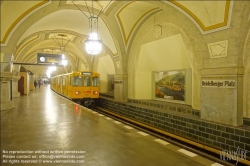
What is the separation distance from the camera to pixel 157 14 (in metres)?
7.21

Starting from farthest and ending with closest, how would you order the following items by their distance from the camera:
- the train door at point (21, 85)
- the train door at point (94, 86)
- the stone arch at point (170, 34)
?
the train door at point (21, 85)
the train door at point (94, 86)
the stone arch at point (170, 34)

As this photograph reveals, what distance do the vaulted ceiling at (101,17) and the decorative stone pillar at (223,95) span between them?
3.89ft

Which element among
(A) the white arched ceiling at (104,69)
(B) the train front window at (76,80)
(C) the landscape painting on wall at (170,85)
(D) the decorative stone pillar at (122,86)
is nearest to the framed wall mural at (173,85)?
(C) the landscape painting on wall at (170,85)

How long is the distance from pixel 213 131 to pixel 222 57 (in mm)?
1958

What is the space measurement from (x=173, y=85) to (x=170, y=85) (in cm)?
20

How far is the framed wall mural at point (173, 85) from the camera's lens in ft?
23.3

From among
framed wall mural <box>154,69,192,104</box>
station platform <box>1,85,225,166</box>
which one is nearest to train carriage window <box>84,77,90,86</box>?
framed wall mural <box>154,69,192,104</box>

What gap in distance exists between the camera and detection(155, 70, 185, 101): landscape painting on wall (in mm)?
7418

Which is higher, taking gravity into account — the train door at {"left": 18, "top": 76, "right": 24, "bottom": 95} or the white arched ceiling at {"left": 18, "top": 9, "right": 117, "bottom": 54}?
the white arched ceiling at {"left": 18, "top": 9, "right": 117, "bottom": 54}

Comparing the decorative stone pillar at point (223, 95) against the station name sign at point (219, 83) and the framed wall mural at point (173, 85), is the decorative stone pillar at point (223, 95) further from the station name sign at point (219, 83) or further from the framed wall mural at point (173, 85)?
the framed wall mural at point (173, 85)

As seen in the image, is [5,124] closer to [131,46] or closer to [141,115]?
[141,115]

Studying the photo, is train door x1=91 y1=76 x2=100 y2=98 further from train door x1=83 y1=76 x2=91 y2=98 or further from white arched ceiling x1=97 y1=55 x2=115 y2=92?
white arched ceiling x1=97 y1=55 x2=115 y2=92

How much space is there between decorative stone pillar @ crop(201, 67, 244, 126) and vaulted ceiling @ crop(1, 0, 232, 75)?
1.19 meters

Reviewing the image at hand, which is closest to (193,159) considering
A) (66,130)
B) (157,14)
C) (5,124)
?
(66,130)
